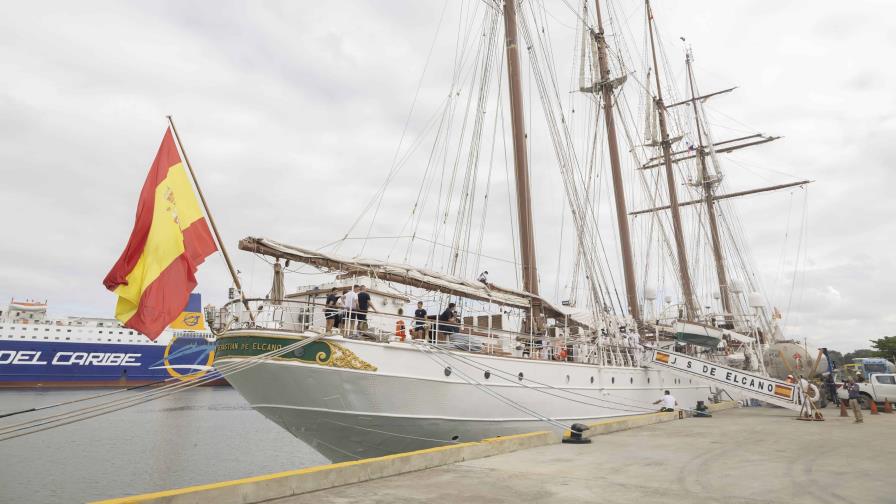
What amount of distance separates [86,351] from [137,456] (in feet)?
125

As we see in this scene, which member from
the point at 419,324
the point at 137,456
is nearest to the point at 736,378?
the point at 419,324

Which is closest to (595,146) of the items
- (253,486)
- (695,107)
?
(695,107)

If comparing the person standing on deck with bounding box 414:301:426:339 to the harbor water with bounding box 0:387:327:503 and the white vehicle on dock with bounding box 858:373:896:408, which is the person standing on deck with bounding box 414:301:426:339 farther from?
the white vehicle on dock with bounding box 858:373:896:408

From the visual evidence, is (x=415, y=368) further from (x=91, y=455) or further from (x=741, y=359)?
(x=741, y=359)

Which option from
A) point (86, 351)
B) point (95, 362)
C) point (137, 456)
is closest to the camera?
point (137, 456)

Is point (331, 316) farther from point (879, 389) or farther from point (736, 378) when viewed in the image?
point (879, 389)

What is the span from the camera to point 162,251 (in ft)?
28.1

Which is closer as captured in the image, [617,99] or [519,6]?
[519,6]

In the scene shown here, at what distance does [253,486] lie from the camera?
5.27 metres

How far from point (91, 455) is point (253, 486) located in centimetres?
1913

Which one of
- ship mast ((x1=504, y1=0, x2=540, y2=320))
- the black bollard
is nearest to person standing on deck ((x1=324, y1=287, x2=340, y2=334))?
the black bollard

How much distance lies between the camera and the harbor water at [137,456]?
15164 millimetres

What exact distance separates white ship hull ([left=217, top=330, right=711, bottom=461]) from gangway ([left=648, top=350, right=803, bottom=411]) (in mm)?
7790

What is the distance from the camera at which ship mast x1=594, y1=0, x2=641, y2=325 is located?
85.8 feet
